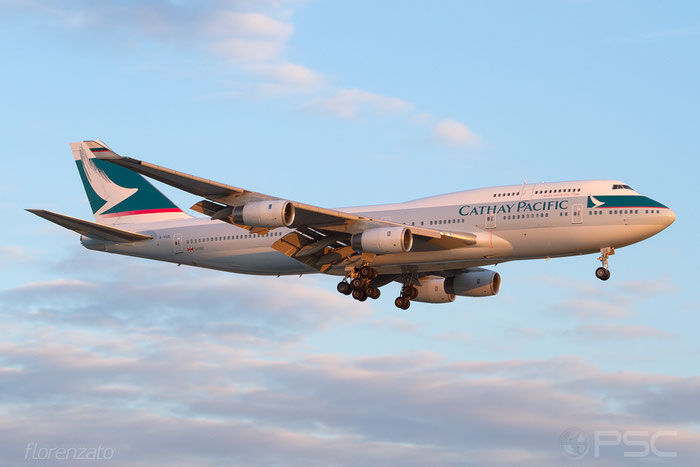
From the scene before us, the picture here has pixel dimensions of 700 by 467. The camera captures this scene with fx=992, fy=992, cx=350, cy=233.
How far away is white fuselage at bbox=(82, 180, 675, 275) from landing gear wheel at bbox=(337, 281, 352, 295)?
0.92m

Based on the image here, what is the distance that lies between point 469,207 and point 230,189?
1228 centimetres

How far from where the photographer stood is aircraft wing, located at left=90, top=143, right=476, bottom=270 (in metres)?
45.5

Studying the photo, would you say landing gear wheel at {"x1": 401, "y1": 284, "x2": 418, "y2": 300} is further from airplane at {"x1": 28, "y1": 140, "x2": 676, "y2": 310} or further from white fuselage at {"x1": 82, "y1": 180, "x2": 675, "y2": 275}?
white fuselage at {"x1": 82, "y1": 180, "x2": 675, "y2": 275}

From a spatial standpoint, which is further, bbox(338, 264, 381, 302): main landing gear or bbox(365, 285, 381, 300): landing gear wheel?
bbox(365, 285, 381, 300): landing gear wheel

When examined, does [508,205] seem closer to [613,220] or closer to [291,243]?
[613,220]

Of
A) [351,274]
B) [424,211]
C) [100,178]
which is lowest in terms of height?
[351,274]

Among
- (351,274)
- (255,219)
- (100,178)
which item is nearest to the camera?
(255,219)

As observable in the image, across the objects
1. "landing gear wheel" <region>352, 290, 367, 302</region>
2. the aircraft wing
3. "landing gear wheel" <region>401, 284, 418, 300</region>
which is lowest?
"landing gear wheel" <region>352, 290, 367, 302</region>

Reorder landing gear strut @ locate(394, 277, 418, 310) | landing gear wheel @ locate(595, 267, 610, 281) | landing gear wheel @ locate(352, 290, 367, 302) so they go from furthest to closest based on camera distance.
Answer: landing gear strut @ locate(394, 277, 418, 310) → landing gear wheel @ locate(352, 290, 367, 302) → landing gear wheel @ locate(595, 267, 610, 281)

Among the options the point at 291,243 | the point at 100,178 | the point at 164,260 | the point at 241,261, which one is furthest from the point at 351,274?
the point at 100,178

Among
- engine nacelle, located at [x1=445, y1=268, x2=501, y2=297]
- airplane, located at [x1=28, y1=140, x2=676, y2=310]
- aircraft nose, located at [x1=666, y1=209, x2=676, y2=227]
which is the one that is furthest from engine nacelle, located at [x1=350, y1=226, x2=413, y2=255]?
aircraft nose, located at [x1=666, y1=209, x2=676, y2=227]

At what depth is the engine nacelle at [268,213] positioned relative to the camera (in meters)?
45.7

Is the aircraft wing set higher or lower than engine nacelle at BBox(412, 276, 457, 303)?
higher

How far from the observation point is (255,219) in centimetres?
4588
